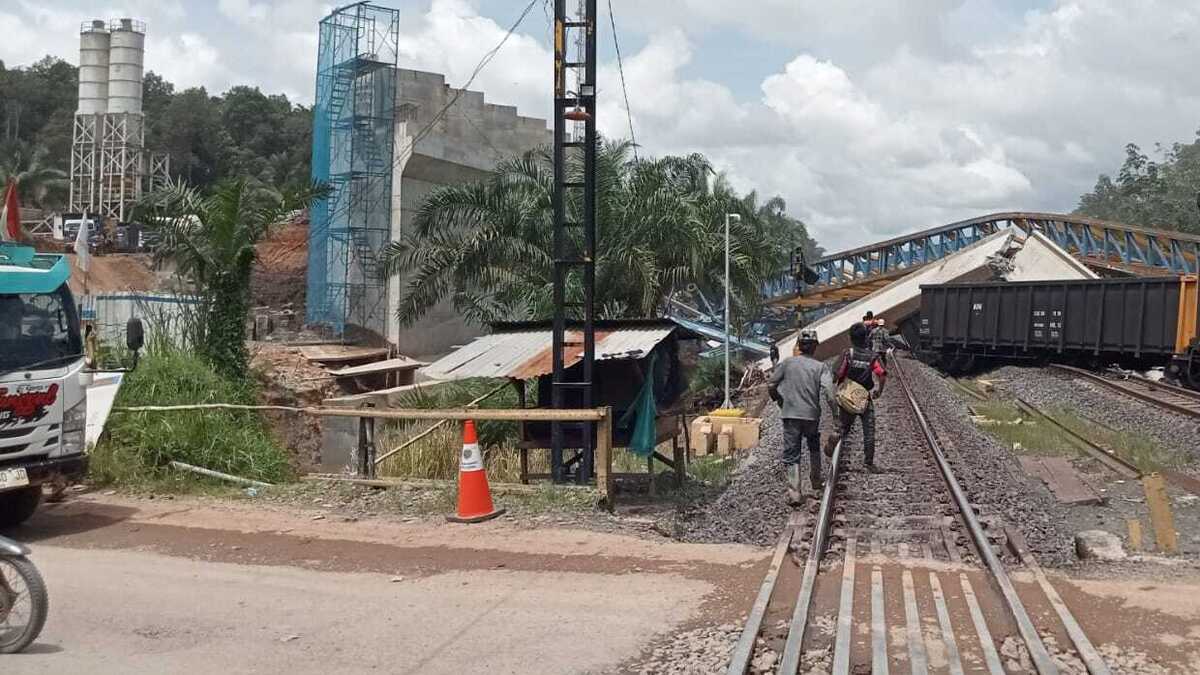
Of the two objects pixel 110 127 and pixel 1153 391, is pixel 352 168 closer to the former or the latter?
pixel 1153 391

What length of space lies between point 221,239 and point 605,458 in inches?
357

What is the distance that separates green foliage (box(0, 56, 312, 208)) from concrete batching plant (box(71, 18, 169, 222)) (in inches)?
306

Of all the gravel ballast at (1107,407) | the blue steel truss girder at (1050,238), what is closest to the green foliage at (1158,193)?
the blue steel truss girder at (1050,238)

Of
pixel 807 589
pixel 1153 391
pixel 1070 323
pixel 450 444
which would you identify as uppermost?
pixel 1070 323

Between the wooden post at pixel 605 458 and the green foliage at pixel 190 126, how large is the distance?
62.4 meters

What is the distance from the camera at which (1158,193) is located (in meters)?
73.4

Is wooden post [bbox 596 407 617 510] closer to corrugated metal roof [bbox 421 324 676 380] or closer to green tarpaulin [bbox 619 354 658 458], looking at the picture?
corrugated metal roof [bbox 421 324 676 380]

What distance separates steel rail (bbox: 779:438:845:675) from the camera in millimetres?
5484

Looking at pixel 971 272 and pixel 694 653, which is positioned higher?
pixel 971 272

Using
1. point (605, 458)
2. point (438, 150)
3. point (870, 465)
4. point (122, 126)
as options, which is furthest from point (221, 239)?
point (122, 126)

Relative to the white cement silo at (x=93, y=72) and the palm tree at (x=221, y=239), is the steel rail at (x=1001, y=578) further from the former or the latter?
the white cement silo at (x=93, y=72)

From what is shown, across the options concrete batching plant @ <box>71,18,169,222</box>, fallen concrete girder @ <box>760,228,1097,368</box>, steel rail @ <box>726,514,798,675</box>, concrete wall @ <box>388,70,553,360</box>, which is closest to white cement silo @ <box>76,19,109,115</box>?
concrete batching plant @ <box>71,18,169,222</box>

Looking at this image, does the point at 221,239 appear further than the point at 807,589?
Yes

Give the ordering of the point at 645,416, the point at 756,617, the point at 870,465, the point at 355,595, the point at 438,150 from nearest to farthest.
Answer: the point at 756,617 < the point at 355,595 < the point at 645,416 < the point at 870,465 < the point at 438,150
